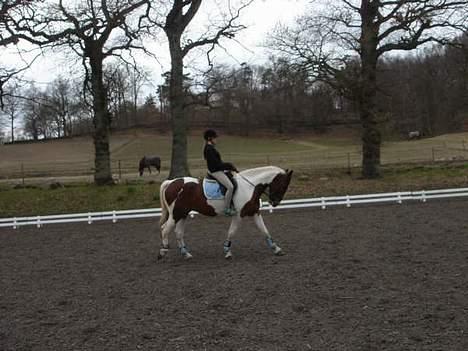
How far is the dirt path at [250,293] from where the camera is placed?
17.9 feet

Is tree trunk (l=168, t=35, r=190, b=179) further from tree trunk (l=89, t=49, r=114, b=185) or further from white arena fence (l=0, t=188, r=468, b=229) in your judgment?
white arena fence (l=0, t=188, r=468, b=229)

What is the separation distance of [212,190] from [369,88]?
15.3 metres

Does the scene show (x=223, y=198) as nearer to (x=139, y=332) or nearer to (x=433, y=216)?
(x=139, y=332)

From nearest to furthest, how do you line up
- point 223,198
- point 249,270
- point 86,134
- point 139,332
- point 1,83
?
point 139,332 < point 249,270 < point 223,198 < point 1,83 < point 86,134

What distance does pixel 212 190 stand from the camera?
10086 mm

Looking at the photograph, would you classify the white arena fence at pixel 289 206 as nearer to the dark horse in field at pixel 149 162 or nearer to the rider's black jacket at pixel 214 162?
the rider's black jacket at pixel 214 162

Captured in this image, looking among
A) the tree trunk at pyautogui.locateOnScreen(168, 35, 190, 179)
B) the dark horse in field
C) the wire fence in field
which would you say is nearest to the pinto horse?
the tree trunk at pyautogui.locateOnScreen(168, 35, 190, 179)

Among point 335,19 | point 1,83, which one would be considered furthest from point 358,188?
point 1,83

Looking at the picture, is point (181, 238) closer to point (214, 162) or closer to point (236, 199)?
point (236, 199)

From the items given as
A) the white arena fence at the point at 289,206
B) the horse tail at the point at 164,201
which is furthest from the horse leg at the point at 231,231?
the white arena fence at the point at 289,206

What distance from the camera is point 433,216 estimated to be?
14.6 meters

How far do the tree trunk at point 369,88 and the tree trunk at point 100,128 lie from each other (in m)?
11.6

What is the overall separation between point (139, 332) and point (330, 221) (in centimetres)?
994

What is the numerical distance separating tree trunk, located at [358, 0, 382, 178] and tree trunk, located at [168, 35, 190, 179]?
8043 mm
